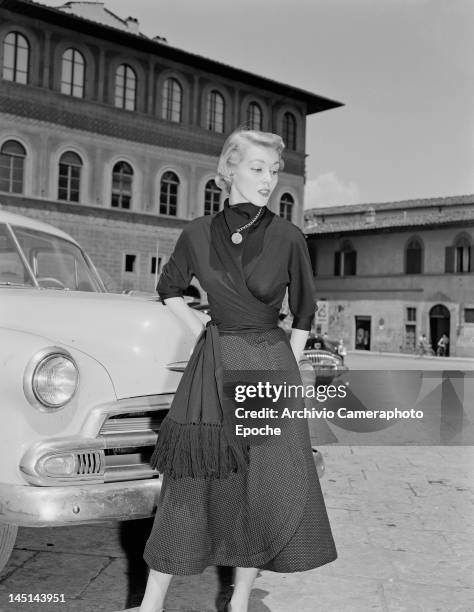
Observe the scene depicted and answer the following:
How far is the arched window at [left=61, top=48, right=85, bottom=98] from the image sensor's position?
97.8 ft

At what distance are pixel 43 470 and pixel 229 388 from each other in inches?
36.5

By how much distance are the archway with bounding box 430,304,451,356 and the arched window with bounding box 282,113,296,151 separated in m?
11.7

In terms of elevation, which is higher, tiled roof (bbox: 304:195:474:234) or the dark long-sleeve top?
tiled roof (bbox: 304:195:474:234)

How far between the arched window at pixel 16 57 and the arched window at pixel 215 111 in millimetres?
8234

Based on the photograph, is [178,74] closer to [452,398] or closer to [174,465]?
[452,398]

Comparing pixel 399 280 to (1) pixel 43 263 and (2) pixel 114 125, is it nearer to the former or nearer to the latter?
(2) pixel 114 125

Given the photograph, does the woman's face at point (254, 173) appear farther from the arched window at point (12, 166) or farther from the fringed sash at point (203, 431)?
the arched window at point (12, 166)

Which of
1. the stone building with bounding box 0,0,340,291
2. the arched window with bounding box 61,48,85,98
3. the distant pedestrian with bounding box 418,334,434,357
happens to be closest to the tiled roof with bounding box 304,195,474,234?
the distant pedestrian with bounding box 418,334,434,357

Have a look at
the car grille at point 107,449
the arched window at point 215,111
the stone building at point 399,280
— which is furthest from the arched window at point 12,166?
the car grille at point 107,449

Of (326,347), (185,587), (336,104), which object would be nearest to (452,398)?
(326,347)

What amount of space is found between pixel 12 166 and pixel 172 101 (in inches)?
311

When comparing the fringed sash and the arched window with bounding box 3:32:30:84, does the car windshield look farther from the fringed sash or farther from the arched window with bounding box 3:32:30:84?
the arched window with bounding box 3:32:30:84

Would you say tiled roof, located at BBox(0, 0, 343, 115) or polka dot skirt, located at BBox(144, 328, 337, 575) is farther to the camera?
tiled roof, located at BBox(0, 0, 343, 115)

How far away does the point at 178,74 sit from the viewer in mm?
32562
